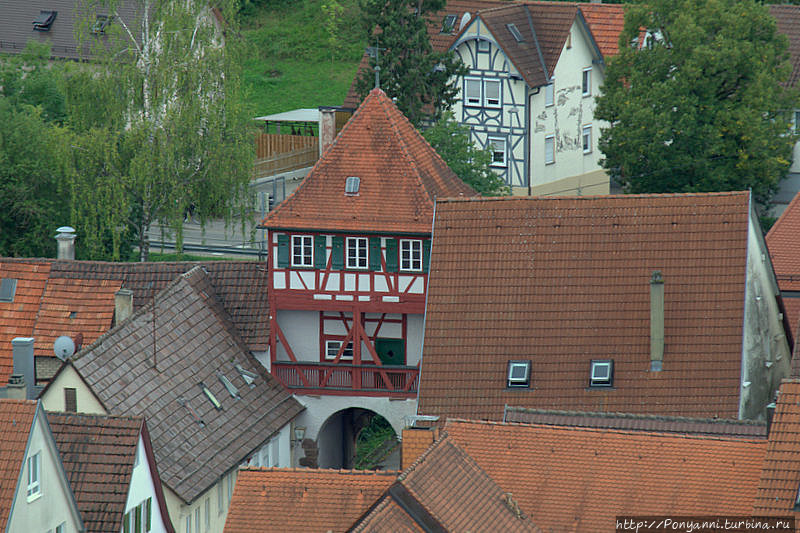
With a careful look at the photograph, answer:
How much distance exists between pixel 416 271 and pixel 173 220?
12.9m

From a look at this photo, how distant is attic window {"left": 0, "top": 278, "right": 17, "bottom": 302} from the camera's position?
53.5 m

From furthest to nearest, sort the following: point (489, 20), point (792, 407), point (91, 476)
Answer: point (489, 20)
point (91, 476)
point (792, 407)

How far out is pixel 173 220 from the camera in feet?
207

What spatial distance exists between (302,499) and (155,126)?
27893 mm

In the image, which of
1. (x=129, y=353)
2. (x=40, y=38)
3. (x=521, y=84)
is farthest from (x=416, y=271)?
(x=40, y=38)

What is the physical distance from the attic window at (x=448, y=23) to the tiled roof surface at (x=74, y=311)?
2197cm

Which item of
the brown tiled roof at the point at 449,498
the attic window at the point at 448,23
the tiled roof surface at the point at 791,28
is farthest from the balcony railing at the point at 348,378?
the tiled roof surface at the point at 791,28

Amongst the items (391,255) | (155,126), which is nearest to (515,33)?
(155,126)

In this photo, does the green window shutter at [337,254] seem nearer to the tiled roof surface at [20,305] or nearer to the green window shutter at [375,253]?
the green window shutter at [375,253]

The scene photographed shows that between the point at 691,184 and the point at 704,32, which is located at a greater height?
the point at 704,32

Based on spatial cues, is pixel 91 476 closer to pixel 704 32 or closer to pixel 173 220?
pixel 173 220

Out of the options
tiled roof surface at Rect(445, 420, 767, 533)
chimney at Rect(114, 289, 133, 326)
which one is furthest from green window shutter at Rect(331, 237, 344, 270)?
tiled roof surface at Rect(445, 420, 767, 533)

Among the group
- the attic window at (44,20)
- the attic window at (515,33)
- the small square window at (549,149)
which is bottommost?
the small square window at (549,149)

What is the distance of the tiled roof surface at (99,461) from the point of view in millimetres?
40250
